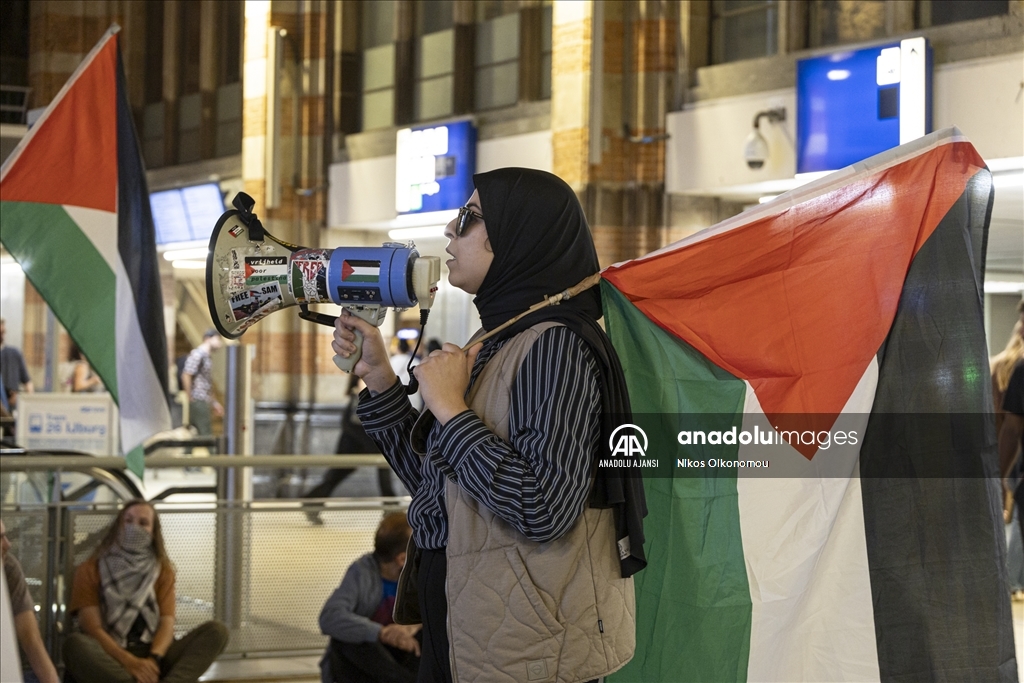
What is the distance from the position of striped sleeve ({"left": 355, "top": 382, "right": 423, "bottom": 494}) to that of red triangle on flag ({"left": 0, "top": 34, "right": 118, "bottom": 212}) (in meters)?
3.18

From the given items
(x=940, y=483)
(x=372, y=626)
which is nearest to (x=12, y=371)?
(x=372, y=626)

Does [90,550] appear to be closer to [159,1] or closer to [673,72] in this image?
[673,72]

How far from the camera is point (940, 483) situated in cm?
300

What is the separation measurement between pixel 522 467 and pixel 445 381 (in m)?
0.24

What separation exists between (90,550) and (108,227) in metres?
1.45

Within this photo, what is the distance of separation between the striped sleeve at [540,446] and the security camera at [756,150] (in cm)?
760

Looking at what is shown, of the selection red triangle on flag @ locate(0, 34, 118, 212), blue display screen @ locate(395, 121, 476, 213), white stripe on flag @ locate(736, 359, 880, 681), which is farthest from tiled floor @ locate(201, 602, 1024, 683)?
blue display screen @ locate(395, 121, 476, 213)

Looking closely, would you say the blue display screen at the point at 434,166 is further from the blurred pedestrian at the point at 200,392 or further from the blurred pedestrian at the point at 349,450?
the blurred pedestrian at the point at 200,392

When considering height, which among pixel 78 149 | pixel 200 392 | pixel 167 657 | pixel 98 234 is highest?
pixel 78 149

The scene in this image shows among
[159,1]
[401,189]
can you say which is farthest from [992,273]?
[159,1]

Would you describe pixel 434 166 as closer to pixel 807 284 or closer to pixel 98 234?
pixel 98 234

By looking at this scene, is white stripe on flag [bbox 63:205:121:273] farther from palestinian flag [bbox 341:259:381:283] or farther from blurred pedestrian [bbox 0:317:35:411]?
blurred pedestrian [bbox 0:317:35:411]

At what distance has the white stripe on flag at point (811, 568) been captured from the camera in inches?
123

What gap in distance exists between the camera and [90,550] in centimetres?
583
